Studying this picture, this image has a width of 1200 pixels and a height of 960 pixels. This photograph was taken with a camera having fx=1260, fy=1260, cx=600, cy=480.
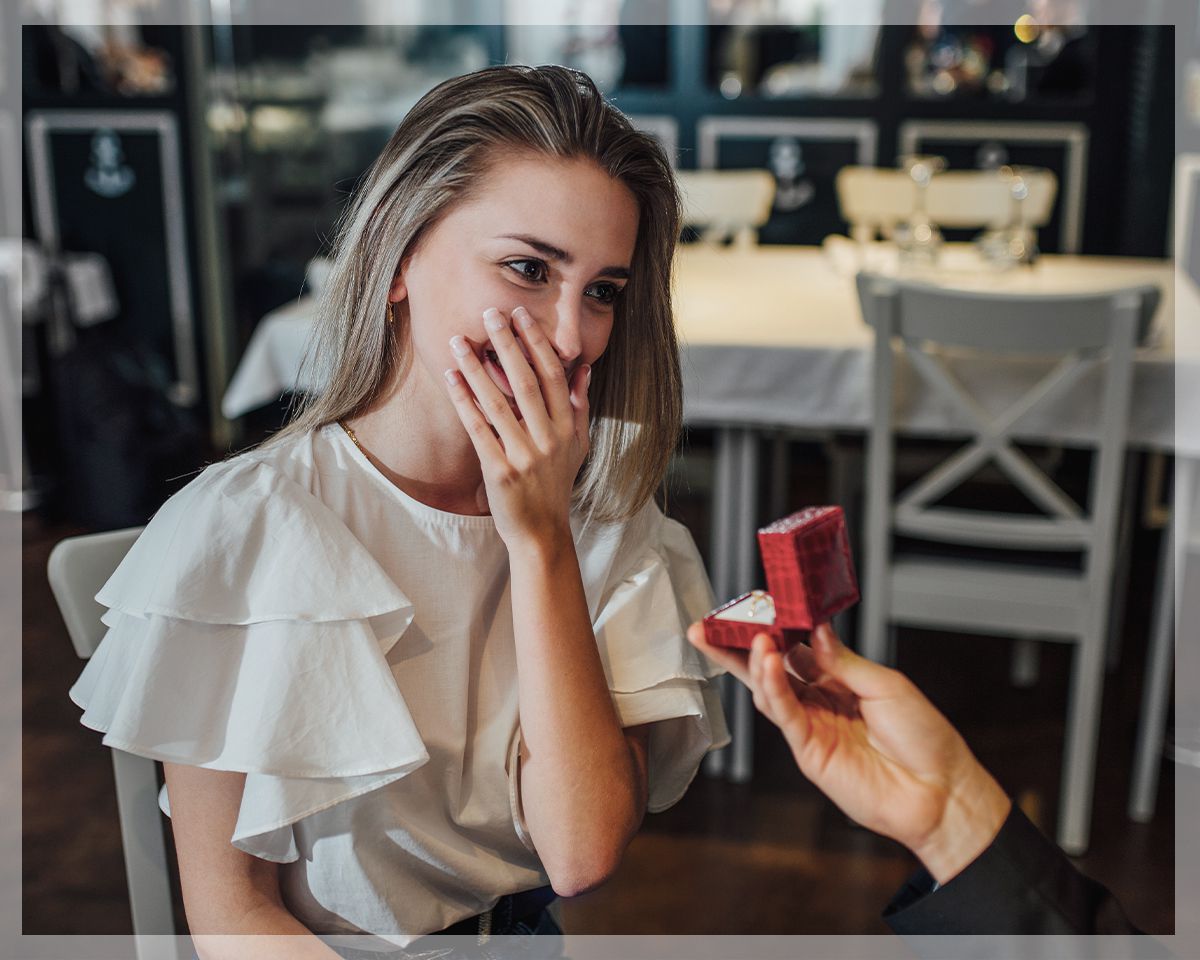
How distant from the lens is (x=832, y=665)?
764 mm

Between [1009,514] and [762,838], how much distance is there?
0.72 metres

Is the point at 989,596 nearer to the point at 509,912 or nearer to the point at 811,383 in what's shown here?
the point at 811,383

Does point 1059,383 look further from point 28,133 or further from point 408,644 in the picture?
point 28,133

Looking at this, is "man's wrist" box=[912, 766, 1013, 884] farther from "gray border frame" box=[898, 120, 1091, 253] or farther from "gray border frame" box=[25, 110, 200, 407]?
"gray border frame" box=[25, 110, 200, 407]

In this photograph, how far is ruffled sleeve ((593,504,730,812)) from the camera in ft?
3.17

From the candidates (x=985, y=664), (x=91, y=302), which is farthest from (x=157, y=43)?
(x=985, y=664)

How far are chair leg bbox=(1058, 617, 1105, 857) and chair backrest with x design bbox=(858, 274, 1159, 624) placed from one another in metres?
0.14

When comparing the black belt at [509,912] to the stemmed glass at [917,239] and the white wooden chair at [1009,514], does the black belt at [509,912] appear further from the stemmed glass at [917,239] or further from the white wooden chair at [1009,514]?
the stemmed glass at [917,239]

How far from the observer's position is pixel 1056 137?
4.11m

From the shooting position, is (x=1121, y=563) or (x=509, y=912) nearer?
(x=509, y=912)

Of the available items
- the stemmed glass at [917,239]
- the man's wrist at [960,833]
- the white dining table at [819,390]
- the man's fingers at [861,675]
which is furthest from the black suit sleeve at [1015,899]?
the stemmed glass at [917,239]

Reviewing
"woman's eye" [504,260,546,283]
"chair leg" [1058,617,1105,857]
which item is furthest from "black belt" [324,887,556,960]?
"chair leg" [1058,617,1105,857]

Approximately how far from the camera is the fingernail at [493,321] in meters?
0.81

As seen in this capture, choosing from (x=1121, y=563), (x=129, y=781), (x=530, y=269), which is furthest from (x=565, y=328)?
(x=1121, y=563)
